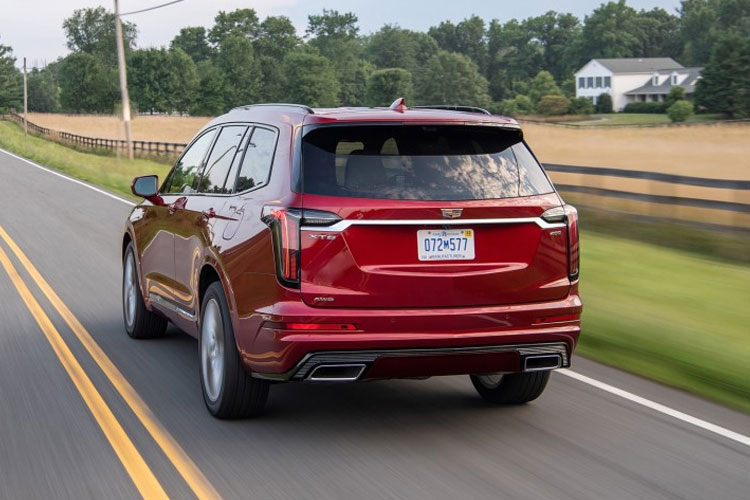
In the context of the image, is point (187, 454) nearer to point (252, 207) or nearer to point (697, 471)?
point (252, 207)

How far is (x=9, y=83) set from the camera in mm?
172375

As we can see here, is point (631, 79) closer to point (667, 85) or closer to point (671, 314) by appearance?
point (667, 85)

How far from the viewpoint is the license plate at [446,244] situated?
574 cm

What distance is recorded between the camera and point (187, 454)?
575 cm

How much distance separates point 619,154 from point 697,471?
40.4 meters

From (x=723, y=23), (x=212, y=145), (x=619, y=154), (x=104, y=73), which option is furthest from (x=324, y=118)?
(x=723, y=23)

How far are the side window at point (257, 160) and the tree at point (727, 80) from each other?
102 meters

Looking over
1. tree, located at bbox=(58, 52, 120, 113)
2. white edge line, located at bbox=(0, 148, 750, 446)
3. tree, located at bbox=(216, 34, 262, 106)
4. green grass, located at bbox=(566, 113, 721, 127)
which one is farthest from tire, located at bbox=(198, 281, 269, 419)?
tree, located at bbox=(58, 52, 120, 113)

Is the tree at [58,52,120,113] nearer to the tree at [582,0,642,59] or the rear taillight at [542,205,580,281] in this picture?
the tree at [582,0,642,59]

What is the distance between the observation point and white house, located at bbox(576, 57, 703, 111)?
14525 cm

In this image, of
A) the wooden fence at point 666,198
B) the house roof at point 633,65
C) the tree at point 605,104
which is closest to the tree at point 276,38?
the house roof at point 633,65

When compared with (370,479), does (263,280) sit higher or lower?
higher

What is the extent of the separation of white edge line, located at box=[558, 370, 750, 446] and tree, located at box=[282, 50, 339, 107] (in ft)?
454

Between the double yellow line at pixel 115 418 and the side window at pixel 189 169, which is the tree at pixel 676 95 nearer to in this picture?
the double yellow line at pixel 115 418
